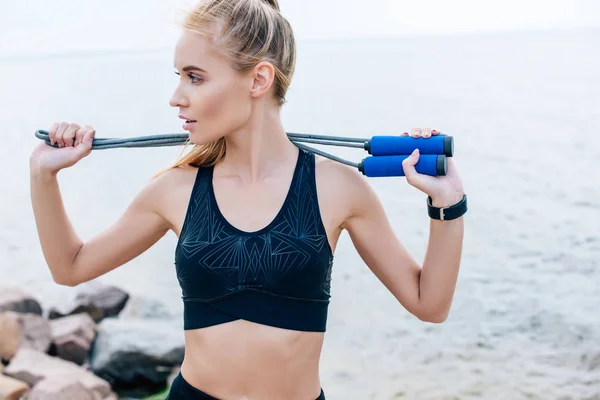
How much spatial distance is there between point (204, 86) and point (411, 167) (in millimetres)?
402

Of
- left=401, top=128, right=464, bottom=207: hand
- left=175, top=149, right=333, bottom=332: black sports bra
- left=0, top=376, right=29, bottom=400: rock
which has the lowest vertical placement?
left=0, top=376, right=29, bottom=400: rock

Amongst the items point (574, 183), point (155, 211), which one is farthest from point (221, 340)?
point (574, 183)

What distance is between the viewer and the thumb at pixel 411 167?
56.0 inches

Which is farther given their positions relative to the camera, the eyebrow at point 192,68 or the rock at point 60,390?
the rock at point 60,390

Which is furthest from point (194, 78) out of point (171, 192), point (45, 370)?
point (45, 370)

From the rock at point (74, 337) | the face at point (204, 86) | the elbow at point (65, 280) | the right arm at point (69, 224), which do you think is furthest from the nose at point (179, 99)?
the rock at point (74, 337)

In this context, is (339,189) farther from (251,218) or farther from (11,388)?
(11,388)

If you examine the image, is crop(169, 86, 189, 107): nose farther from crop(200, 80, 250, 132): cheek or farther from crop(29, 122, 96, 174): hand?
crop(29, 122, 96, 174): hand

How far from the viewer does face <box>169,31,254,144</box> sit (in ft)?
4.81

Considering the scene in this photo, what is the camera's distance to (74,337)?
15.0 ft

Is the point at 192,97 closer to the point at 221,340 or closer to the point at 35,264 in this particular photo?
the point at 221,340

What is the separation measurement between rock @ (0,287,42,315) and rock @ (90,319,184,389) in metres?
0.81

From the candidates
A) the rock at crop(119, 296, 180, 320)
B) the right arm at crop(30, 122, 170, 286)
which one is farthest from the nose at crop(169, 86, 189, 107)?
the rock at crop(119, 296, 180, 320)

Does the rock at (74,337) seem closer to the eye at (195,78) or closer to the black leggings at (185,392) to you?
the black leggings at (185,392)
